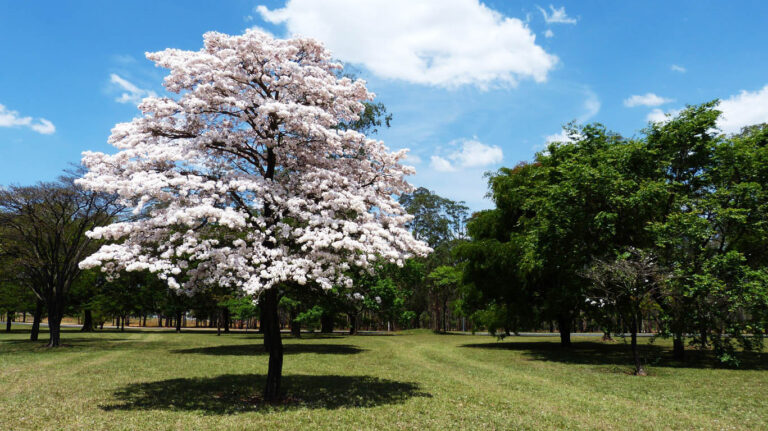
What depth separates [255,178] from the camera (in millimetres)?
13008

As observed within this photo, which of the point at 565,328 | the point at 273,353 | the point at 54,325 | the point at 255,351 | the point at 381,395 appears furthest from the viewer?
the point at 565,328

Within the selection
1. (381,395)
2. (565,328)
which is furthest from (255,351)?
(565,328)

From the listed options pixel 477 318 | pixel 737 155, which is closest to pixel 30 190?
pixel 477 318

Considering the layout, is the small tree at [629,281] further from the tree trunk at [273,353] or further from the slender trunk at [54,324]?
the slender trunk at [54,324]

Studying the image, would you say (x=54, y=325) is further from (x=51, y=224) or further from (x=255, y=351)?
(x=255, y=351)

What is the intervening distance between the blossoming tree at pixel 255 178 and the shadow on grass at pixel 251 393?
1122 millimetres

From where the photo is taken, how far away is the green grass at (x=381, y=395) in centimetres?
1147

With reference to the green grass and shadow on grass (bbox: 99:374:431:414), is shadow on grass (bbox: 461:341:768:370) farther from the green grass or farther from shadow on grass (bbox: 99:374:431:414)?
shadow on grass (bbox: 99:374:431:414)

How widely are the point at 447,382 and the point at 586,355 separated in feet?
53.5

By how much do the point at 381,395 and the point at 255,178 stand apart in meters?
7.82

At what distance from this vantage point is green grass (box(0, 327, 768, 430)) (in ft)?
37.6

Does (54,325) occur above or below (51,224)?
below

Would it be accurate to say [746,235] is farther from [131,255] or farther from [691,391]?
[131,255]

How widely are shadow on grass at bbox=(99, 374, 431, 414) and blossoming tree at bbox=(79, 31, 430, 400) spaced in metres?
1.12
